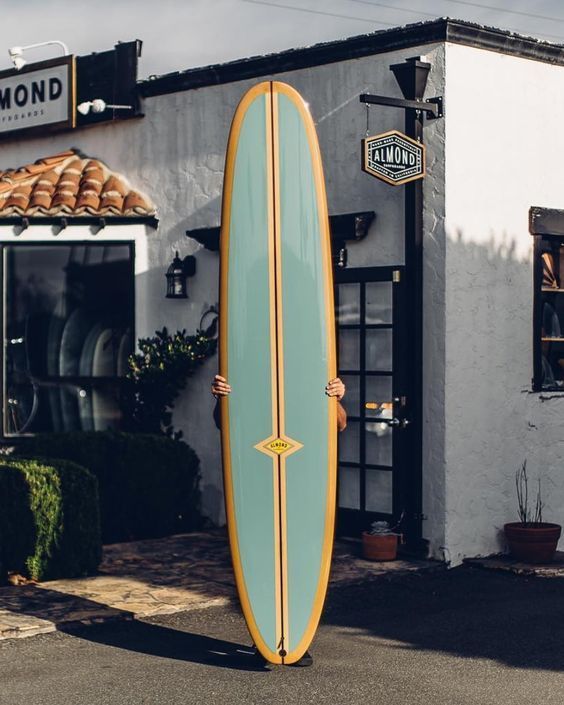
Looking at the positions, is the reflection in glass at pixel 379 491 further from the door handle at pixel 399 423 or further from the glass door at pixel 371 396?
the door handle at pixel 399 423

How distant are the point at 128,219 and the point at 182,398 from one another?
66.9 inches

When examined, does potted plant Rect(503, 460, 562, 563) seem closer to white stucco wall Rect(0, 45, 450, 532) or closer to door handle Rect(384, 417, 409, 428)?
white stucco wall Rect(0, 45, 450, 532)

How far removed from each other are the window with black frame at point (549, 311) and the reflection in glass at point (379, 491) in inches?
56.1

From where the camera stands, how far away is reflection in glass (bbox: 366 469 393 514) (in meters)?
9.66

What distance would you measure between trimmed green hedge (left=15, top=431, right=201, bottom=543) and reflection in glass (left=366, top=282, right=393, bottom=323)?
83.3 inches

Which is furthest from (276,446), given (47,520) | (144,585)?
(47,520)

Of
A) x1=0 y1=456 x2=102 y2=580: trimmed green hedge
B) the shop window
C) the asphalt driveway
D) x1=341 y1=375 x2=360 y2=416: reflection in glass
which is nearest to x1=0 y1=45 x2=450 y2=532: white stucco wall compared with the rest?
the shop window

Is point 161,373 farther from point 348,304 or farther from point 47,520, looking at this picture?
point 47,520

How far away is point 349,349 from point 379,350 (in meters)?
0.32

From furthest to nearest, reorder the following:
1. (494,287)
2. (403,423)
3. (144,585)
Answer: (494,287), (403,423), (144,585)

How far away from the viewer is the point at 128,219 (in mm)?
11305

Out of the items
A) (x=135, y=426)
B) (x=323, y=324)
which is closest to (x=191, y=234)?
(x=135, y=426)

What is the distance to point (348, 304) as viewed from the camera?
9945 mm

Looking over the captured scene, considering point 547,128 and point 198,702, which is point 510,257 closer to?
point 547,128
